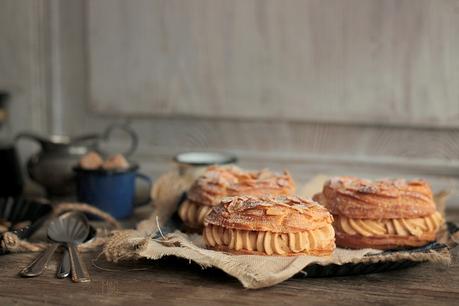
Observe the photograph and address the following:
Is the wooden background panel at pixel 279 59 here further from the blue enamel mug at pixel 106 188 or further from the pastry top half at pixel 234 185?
the pastry top half at pixel 234 185

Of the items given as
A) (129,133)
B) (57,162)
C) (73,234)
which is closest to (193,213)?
(73,234)

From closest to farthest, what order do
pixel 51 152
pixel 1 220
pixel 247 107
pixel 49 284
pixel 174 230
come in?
pixel 49 284 < pixel 174 230 < pixel 1 220 < pixel 51 152 < pixel 247 107

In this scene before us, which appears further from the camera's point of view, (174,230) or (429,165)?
(429,165)

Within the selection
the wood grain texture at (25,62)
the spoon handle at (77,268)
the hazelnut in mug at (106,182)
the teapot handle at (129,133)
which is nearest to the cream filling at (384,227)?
the spoon handle at (77,268)

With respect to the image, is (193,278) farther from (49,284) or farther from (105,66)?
(105,66)

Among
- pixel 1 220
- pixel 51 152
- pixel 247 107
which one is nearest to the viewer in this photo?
pixel 1 220

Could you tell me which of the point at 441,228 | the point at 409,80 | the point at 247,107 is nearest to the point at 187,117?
the point at 247,107

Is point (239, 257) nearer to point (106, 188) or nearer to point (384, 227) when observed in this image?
point (384, 227)

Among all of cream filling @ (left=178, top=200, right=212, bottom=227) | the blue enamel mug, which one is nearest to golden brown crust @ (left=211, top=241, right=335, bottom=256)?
cream filling @ (left=178, top=200, right=212, bottom=227)
